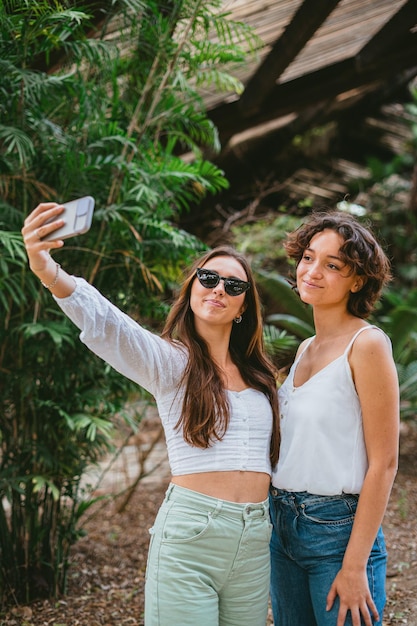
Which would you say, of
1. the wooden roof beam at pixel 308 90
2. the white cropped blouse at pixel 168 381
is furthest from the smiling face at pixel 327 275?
the wooden roof beam at pixel 308 90

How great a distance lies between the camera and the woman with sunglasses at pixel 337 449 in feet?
5.38

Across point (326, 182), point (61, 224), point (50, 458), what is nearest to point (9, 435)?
point (50, 458)

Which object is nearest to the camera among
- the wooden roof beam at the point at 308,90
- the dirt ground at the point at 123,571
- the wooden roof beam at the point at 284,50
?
the dirt ground at the point at 123,571

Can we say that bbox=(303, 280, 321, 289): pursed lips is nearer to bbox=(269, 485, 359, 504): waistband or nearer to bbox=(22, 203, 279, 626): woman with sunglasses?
bbox=(22, 203, 279, 626): woman with sunglasses

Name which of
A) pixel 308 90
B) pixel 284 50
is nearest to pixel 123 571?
pixel 284 50

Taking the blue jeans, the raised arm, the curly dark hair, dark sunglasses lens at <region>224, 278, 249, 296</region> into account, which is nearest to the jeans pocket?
the blue jeans

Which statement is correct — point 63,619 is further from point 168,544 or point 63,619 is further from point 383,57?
point 383,57

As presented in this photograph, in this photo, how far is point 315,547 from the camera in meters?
1.71

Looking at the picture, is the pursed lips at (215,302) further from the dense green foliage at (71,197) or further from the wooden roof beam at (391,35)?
the wooden roof beam at (391,35)

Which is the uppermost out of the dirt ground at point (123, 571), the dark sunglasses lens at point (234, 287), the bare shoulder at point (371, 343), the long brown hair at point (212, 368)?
→ the dark sunglasses lens at point (234, 287)

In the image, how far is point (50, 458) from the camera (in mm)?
2969

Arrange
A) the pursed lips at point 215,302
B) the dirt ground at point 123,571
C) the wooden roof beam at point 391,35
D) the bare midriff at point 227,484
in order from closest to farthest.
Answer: the bare midriff at point 227,484 < the pursed lips at point 215,302 < the dirt ground at point 123,571 < the wooden roof beam at point 391,35

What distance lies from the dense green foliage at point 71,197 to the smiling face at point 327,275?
1198 millimetres

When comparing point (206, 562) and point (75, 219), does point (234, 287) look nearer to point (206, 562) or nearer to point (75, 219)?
point (75, 219)
